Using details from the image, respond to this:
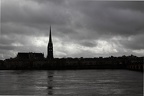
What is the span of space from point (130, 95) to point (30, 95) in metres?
10.4

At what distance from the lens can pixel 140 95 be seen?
27.6m

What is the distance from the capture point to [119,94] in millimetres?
29062

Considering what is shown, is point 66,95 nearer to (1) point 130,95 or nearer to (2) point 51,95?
(2) point 51,95

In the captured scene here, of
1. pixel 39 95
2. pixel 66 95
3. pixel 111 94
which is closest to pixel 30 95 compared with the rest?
pixel 39 95

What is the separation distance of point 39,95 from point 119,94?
28.2 feet

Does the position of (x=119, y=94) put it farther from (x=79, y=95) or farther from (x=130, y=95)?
(x=79, y=95)

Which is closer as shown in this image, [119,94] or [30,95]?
[30,95]

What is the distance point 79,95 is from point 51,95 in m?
2.89

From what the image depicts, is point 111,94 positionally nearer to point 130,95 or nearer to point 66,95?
point 130,95

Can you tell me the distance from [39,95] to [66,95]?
2.77 meters

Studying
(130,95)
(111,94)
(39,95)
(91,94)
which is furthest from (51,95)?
(130,95)

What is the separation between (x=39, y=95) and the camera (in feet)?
90.6

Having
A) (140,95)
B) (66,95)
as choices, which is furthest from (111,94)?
(66,95)

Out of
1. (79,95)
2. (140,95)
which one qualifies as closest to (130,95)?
(140,95)
